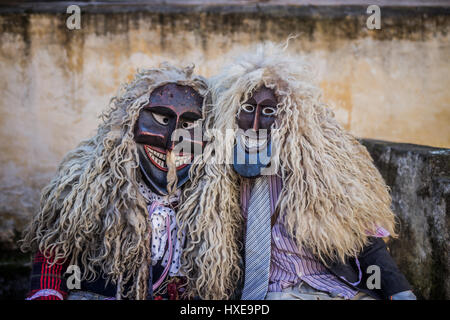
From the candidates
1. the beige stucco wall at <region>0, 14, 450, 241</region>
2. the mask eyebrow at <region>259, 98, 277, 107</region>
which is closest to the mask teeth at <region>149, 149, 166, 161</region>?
the mask eyebrow at <region>259, 98, 277, 107</region>

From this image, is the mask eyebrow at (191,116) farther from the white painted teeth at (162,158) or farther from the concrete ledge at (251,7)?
the concrete ledge at (251,7)

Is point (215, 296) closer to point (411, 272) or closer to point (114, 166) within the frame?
point (114, 166)

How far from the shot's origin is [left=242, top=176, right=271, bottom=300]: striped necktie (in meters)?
2.70

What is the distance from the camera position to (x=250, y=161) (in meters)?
2.75

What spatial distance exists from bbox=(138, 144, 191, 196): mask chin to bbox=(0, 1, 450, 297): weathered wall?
99.9 inches

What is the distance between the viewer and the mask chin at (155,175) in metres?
2.90

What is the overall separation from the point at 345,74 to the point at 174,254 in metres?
3.53

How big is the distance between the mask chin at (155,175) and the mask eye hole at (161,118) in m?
0.20

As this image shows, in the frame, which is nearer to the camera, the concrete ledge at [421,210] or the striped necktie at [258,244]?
the striped necktie at [258,244]

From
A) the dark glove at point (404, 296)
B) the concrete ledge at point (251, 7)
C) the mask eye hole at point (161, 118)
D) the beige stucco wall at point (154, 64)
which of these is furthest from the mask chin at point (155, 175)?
the concrete ledge at point (251, 7)

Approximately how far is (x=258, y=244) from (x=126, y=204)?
807 millimetres

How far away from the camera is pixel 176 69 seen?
3.14 m

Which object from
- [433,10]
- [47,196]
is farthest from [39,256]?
[433,10]
